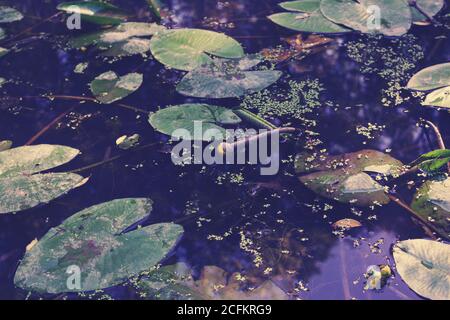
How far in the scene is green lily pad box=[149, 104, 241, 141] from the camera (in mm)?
2020

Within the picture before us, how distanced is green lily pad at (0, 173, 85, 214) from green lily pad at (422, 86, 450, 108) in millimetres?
1503

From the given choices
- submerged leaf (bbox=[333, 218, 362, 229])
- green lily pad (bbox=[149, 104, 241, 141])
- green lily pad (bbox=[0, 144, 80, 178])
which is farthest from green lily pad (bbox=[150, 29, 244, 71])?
submerged leaf (bbox=[333, 218, 362, 229])

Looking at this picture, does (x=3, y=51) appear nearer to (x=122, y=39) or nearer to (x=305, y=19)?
(x=122, y=39)

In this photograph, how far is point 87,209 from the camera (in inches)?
69.7

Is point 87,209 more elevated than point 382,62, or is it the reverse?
point 382,62

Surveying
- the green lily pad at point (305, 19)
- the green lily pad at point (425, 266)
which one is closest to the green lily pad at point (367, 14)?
the green lily pad at point (305, 19)

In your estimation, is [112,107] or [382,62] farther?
[382,62]

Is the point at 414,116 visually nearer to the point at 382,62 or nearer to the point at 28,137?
the point at 382,62

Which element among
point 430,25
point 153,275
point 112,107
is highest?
point 430,25

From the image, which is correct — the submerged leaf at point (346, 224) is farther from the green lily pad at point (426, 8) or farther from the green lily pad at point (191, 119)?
the green lily pad at point (426, 8)

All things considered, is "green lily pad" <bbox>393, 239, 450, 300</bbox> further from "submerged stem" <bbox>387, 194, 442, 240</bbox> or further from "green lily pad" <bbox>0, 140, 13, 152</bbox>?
"green lily pad" <bbox>0, 140, 13, 152</bbox>

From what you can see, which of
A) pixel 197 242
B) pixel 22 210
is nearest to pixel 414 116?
pixel 197 242

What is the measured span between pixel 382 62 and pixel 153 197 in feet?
→ 4.56

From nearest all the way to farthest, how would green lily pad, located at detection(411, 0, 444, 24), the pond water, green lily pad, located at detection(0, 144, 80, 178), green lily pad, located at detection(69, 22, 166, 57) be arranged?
the pond water, green lily pad, located at detection(0, 144, 80, 178), green lily pad, located at detection(69, 22, 166, 57), green lily pad, located at detection(411, 0, 444, 24)
